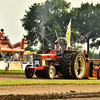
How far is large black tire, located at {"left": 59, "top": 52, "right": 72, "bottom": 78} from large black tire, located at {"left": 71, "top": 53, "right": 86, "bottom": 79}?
28 centimetres

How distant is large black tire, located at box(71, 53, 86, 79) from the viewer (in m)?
18.0

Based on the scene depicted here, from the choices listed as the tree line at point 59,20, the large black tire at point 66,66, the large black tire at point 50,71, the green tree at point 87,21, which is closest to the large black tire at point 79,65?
the large black tire at point 66,66

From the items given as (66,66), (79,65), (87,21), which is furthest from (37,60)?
(87,21)

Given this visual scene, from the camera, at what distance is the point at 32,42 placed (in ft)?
222

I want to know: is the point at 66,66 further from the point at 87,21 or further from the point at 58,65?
the point at 87,21

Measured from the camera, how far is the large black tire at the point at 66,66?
17.7 m

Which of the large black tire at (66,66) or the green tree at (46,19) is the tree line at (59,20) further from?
the large black tire at (66,66)

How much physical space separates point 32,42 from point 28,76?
163ft

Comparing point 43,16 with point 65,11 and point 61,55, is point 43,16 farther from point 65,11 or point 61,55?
point 61,55

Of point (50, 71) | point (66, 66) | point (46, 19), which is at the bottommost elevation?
point (50, 71)

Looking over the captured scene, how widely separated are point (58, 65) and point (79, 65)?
5.14ft

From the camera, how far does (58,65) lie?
18.1m

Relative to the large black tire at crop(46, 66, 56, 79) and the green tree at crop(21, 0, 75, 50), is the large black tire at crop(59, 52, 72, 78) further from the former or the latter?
the green tree at crop(21, 0, 75, 50)

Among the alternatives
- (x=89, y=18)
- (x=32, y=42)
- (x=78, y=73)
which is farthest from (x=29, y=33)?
(x=78, y=73)
